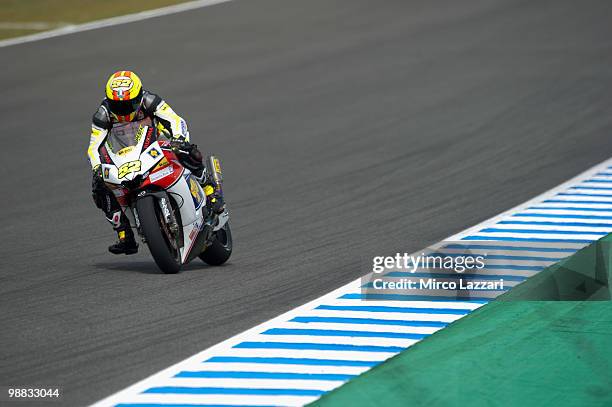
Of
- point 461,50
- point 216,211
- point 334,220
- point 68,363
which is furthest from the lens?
point 461,50

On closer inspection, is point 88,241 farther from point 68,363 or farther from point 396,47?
point 396,47

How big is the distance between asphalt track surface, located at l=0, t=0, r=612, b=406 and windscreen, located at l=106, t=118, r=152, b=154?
1.21m

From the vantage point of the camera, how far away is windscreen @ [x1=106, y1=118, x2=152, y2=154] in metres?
9.56

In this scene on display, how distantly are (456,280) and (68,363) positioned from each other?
3.66 meters

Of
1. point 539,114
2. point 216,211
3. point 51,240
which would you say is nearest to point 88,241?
point 51,240

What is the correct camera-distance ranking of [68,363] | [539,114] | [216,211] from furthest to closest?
1. [539,114]
2. [216,211]
3. [68,363]

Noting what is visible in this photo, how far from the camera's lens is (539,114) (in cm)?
1791

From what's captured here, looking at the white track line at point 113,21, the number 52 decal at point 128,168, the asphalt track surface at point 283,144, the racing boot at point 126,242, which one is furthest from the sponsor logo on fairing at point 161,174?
the white track line at point 113,21

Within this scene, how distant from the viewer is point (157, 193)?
9.24 metres

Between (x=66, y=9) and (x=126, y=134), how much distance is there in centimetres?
1705

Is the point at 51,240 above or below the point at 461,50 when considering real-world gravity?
below

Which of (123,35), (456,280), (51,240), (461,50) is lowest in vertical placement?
(456,280)

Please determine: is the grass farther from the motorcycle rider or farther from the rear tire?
the rear tire

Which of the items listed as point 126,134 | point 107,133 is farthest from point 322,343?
point 107,133
